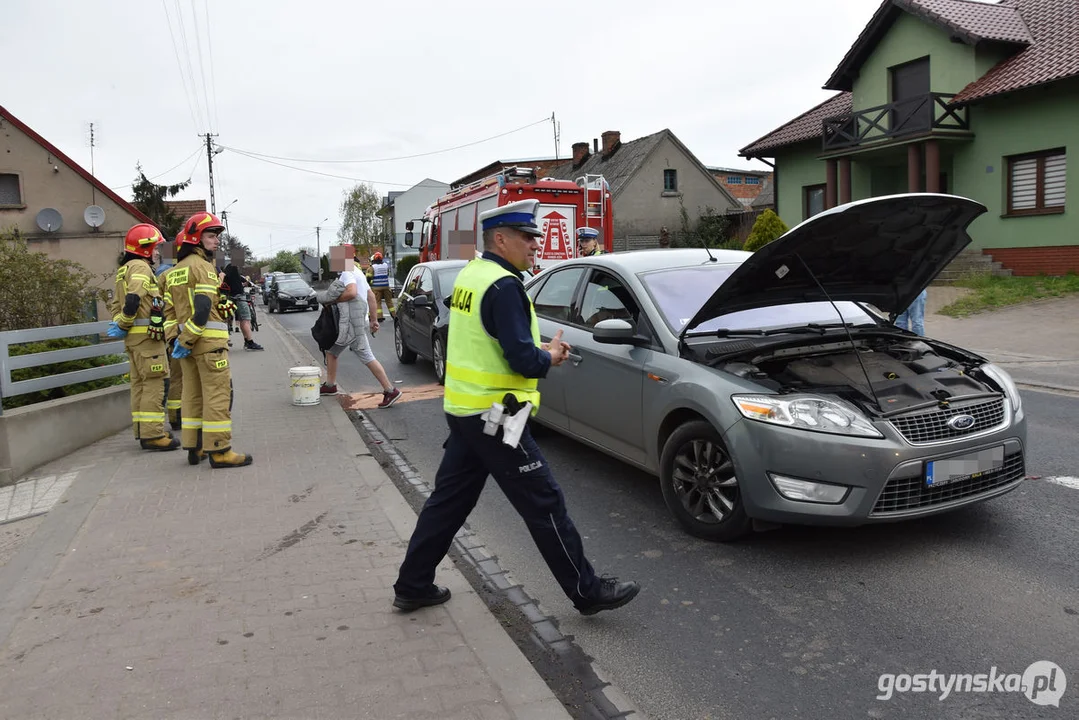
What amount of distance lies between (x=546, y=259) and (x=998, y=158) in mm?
12773

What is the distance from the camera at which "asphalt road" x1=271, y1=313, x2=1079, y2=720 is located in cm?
310

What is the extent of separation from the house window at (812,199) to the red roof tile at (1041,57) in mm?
6260

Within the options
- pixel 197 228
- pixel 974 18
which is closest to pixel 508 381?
pixel 197 228

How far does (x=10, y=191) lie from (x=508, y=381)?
24322 millimetres

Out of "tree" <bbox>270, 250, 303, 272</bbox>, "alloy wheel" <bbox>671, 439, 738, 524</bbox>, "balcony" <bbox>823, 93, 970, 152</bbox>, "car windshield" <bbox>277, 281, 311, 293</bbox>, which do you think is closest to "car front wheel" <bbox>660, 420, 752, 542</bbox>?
"alloy wheel" <bbox>671, 439, 738, 524</bbox>

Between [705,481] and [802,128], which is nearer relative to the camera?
[705,481]

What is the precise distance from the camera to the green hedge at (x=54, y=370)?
6.91 m

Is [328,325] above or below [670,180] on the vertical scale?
below

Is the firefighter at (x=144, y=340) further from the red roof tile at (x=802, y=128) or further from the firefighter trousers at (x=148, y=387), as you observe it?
the red roof tile at (x=802, y=128)

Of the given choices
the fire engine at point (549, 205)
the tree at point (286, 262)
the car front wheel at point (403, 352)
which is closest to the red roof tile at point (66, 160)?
the fire engine at point (549, 205)

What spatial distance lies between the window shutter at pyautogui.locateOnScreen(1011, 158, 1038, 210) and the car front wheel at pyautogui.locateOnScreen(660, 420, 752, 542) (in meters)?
19.0

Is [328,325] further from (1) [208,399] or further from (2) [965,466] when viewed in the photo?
(2) [965,466]

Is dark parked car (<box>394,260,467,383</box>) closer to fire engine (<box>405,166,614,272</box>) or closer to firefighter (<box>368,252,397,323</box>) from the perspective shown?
fire engine (<box>405,166,614,272</box>)

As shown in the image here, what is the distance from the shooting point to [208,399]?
6395mm
